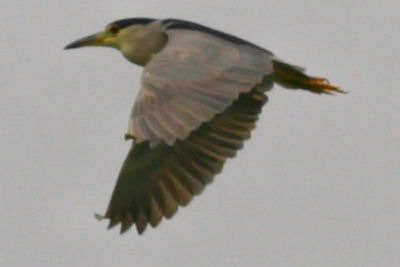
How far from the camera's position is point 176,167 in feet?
48.6

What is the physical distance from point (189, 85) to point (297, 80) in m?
2.61

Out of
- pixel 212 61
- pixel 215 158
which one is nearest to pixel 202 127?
pixel 215 158

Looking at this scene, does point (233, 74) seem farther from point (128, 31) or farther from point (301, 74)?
point (128, 31)

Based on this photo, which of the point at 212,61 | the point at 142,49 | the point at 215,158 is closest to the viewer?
the point at 212,61

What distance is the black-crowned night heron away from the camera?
493 inches

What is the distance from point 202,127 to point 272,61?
80 centimetres

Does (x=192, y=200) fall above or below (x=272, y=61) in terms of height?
below

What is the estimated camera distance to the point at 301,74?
49.3 ft

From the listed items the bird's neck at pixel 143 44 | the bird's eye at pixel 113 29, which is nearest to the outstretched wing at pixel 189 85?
the bird's neck at pixel 143 44


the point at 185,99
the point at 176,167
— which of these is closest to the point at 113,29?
the point at 176,167

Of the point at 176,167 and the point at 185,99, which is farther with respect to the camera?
the point at 176,167

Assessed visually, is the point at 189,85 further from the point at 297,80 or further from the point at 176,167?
the point at 297,80

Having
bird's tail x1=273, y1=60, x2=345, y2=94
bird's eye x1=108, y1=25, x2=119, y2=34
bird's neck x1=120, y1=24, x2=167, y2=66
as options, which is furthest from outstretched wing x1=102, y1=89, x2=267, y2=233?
bird's eye x1=108, y1=25, x2=119, y2=34

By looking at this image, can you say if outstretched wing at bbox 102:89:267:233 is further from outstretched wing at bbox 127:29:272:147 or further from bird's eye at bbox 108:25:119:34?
bird's eye at bbox 108:25:119:34
